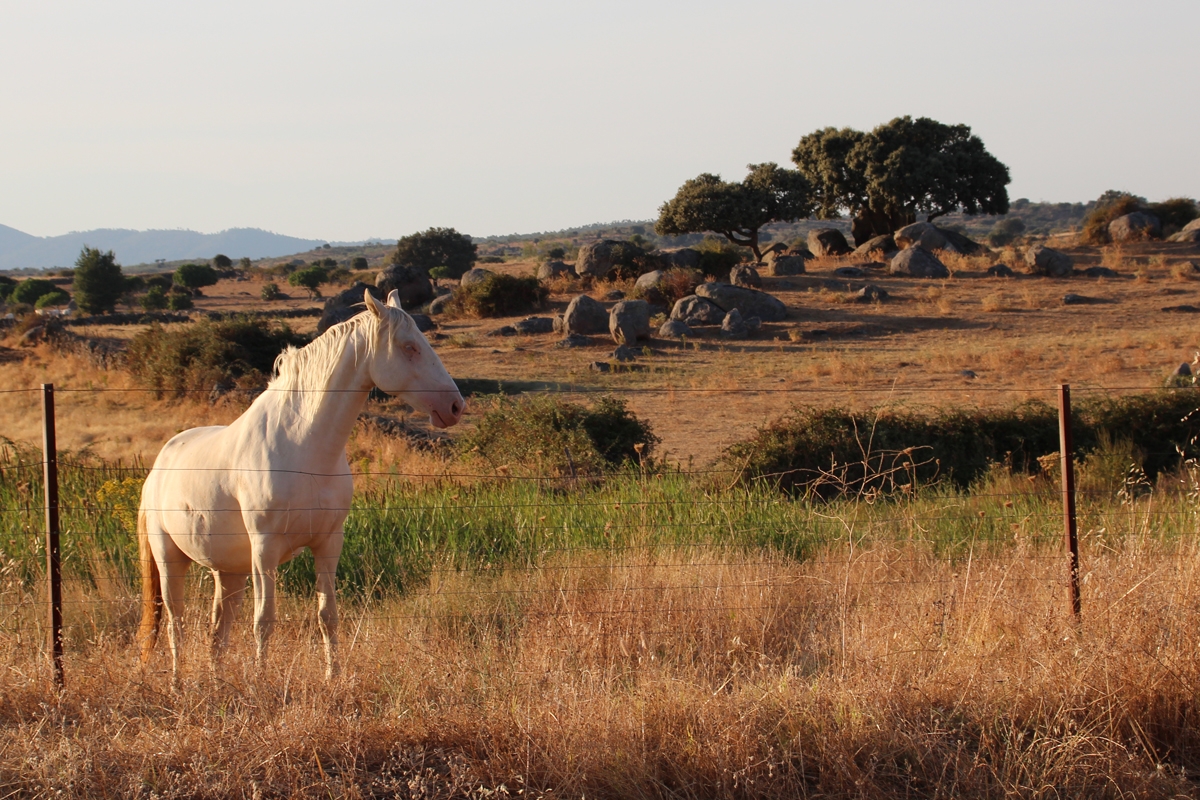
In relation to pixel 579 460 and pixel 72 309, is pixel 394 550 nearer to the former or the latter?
pixel 579 460

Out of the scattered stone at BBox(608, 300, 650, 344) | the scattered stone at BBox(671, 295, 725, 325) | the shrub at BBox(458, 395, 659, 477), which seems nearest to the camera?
the shrub at BBox(458, 395, 659, 477)

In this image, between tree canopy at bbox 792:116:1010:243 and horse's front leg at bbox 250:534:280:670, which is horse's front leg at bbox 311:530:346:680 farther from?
tree canopy at bbox 792:116:1010:243

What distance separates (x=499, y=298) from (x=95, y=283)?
71.2ft

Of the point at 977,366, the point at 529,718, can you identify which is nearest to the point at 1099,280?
the point at 977,366

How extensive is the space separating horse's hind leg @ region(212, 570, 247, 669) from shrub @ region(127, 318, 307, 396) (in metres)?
13.9

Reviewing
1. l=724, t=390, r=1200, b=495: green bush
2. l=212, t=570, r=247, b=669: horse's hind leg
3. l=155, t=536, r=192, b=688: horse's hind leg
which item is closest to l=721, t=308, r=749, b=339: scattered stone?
l=724, t=390, r=1200, b=495: green bush

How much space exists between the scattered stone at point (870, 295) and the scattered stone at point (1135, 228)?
15.5 meters

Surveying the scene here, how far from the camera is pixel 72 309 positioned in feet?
142

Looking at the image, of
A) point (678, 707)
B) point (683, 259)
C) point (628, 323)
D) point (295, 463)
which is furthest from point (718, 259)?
point (678, 707)

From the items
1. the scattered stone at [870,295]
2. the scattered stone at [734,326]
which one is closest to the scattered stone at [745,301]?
the scattered stone at [734,326]

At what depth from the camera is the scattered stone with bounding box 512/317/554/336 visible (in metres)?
27.5

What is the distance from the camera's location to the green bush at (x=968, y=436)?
1145cm

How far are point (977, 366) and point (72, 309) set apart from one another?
38.5 m

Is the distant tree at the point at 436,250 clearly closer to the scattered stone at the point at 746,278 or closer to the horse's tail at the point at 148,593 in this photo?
the scattered stone at the point at 746,278
